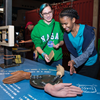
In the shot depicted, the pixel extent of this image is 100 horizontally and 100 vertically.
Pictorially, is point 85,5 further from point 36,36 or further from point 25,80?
point 25,80

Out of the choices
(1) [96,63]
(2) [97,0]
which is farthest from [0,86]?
(2) [97,0]

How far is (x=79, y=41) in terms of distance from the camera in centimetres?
137

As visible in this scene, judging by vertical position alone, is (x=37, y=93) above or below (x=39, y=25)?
below

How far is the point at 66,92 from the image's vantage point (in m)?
0.82

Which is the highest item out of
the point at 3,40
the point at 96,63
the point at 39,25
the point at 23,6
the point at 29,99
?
the point at 23,6

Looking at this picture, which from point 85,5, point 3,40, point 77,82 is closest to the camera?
point 77,82

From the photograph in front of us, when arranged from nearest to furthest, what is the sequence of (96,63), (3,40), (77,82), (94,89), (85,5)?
1. (94,89)
2. (77,82)
3. (96,63)
4. (3,40)
5. (85,5)

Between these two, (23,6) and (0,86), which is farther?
(23,6)

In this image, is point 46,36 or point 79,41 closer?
point 79,41

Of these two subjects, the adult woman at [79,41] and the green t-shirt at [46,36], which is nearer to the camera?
the adult woman at [79,41]

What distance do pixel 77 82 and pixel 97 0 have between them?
3.23 meters

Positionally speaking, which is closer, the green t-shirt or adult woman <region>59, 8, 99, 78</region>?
adult woman <region>59, 8, 99, 78</region>

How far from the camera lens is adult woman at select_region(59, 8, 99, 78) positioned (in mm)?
1285

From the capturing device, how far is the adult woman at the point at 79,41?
4.22ft
